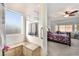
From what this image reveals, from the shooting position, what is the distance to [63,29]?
1.53 meters

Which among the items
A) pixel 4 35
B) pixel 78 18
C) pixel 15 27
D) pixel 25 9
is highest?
pixel 25 9

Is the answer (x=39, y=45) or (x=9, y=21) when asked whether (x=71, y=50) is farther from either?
(x=9, y=21)

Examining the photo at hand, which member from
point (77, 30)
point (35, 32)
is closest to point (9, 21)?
point (35, 32)

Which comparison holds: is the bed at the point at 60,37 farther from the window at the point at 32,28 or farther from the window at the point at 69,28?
the window at the point at 32,28

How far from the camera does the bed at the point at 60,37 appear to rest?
1500mm

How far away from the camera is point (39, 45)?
60.7 inches

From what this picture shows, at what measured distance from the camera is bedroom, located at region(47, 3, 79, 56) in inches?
58.5

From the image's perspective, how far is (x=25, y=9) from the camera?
152cm

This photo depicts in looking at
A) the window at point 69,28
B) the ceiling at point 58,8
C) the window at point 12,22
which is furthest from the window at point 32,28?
the window at point 69,28

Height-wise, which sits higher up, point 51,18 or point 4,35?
point 51,18

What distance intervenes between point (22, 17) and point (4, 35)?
35 centimetres

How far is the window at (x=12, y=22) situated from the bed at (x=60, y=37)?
1.47ft

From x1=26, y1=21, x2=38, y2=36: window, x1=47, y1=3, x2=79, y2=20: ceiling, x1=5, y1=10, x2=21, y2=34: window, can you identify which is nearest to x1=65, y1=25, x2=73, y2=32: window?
x1=47, y1=3, x2=79, y2=20: ceiling

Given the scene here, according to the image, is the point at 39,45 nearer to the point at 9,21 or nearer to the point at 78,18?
the point at 9,21
